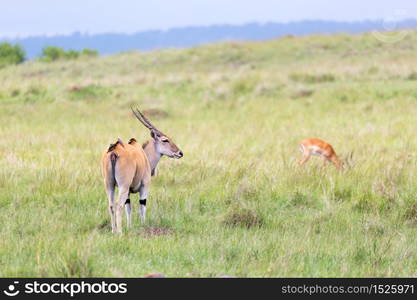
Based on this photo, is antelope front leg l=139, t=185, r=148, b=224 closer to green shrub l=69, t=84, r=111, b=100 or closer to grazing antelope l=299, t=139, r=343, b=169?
grazing antelope l=299, t=139, r=343, b=169

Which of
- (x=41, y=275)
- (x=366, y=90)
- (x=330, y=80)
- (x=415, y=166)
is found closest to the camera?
(x=41, y=275)

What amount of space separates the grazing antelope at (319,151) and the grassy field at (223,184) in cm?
35

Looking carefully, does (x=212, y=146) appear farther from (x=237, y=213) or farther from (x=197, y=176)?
(x=237, y=213)

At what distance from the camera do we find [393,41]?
45.0m

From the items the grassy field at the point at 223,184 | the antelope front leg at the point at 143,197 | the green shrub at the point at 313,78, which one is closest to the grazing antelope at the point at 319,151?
the grassy field at the point at 223,184

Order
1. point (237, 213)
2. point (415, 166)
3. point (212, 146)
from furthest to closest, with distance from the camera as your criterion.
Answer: point (212, 146)
point (415, 166)
point (237, 213)

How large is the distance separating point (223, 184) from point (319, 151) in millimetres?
3364

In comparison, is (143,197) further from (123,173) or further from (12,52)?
(12,52)

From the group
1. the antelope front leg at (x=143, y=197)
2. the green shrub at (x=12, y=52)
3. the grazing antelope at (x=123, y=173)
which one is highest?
the grazing antelope at (x=123, y=173)

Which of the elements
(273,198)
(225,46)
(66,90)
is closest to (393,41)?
(225,46)

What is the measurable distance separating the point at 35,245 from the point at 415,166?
24.2 ft

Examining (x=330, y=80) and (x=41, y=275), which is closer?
(x=41, y=275)

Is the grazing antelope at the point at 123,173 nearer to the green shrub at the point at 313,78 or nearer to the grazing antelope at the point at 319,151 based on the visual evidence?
the grazing antelope at the point at 319,151

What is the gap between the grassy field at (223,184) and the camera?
7613 millimetres
